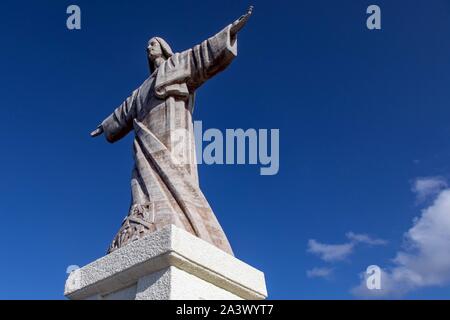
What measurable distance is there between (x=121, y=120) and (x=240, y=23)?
2584mm

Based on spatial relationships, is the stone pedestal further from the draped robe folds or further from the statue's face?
the statue's face

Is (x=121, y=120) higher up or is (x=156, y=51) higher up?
(x=156, y=51)

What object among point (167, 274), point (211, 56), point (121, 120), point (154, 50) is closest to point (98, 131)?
point (121, 120)

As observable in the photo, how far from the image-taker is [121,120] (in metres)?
8.34

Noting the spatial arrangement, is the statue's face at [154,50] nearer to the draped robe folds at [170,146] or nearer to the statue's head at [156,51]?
the statue's head at [156,51]

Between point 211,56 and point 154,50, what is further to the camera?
point 154,50

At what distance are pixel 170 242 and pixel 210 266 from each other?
0.57 metres

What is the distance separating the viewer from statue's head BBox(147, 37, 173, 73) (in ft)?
27.8

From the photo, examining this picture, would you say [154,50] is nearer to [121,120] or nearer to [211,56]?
[121,120]

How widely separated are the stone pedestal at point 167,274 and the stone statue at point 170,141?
44 centimetres

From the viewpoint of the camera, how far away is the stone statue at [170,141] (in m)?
6.15

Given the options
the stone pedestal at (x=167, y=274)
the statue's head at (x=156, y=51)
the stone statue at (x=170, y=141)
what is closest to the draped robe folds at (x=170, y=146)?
the stone statue at (x=170, y=141)

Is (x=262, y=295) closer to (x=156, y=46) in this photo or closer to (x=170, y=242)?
(x=170, y=242)
